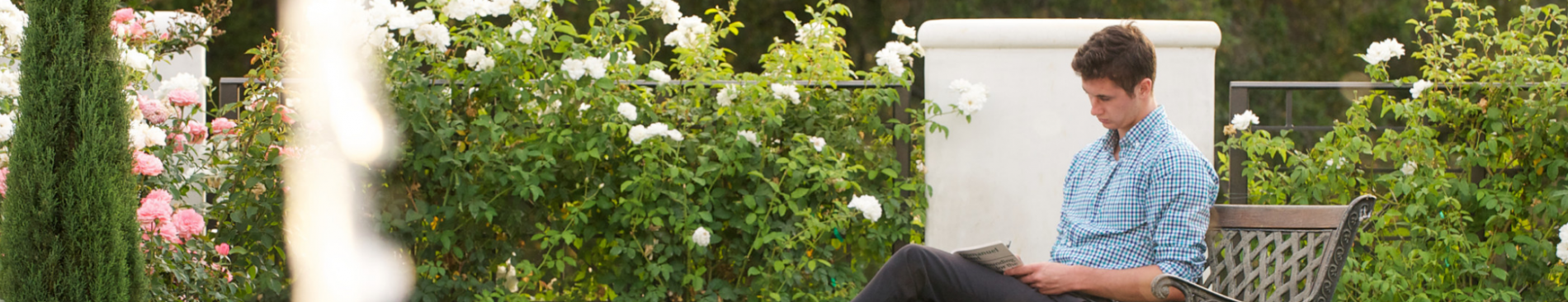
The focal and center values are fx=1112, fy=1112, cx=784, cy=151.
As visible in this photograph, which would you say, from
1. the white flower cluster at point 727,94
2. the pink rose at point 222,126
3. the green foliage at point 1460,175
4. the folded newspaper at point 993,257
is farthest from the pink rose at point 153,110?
the green foliage at point 1460,175

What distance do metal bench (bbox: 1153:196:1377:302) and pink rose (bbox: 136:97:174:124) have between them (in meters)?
2.36

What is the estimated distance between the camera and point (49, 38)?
192cm

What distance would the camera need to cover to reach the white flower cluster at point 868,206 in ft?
9.19

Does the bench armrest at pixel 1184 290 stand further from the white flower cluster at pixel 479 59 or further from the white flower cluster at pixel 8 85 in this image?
the white flower cluster at pixel 8 85

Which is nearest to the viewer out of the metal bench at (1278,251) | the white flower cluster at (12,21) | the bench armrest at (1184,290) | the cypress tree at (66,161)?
the bench armrest at (1184,290)

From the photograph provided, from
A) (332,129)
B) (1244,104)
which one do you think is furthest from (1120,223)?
(332,129)

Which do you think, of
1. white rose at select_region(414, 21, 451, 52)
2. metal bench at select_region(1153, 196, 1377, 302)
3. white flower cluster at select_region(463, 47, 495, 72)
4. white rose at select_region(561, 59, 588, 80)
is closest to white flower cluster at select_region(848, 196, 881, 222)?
white rose at select_region(561, 59, 588, 80)

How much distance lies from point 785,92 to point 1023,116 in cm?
63

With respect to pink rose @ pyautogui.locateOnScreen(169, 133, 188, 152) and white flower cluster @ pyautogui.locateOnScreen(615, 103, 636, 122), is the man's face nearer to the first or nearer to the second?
white flower cluster @ pyautogui.locateOnScreen(615, 103, 636, 122)

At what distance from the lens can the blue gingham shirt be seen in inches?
69.6

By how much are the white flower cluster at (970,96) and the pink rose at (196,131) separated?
195 cm

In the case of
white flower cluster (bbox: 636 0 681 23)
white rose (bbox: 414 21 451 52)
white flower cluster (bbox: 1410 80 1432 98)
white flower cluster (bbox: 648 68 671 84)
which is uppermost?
white flower cluster (bbox: 636 0 681 23)

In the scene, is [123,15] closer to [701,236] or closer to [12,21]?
[12,21]

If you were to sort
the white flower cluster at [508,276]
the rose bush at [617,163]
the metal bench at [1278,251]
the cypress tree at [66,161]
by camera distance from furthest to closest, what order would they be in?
1. the white flower cluster at [508,276]
2. the rose bush at [617,163]
3. the cypress tree at [66,161]
4. the metal bench at [1278,251]
